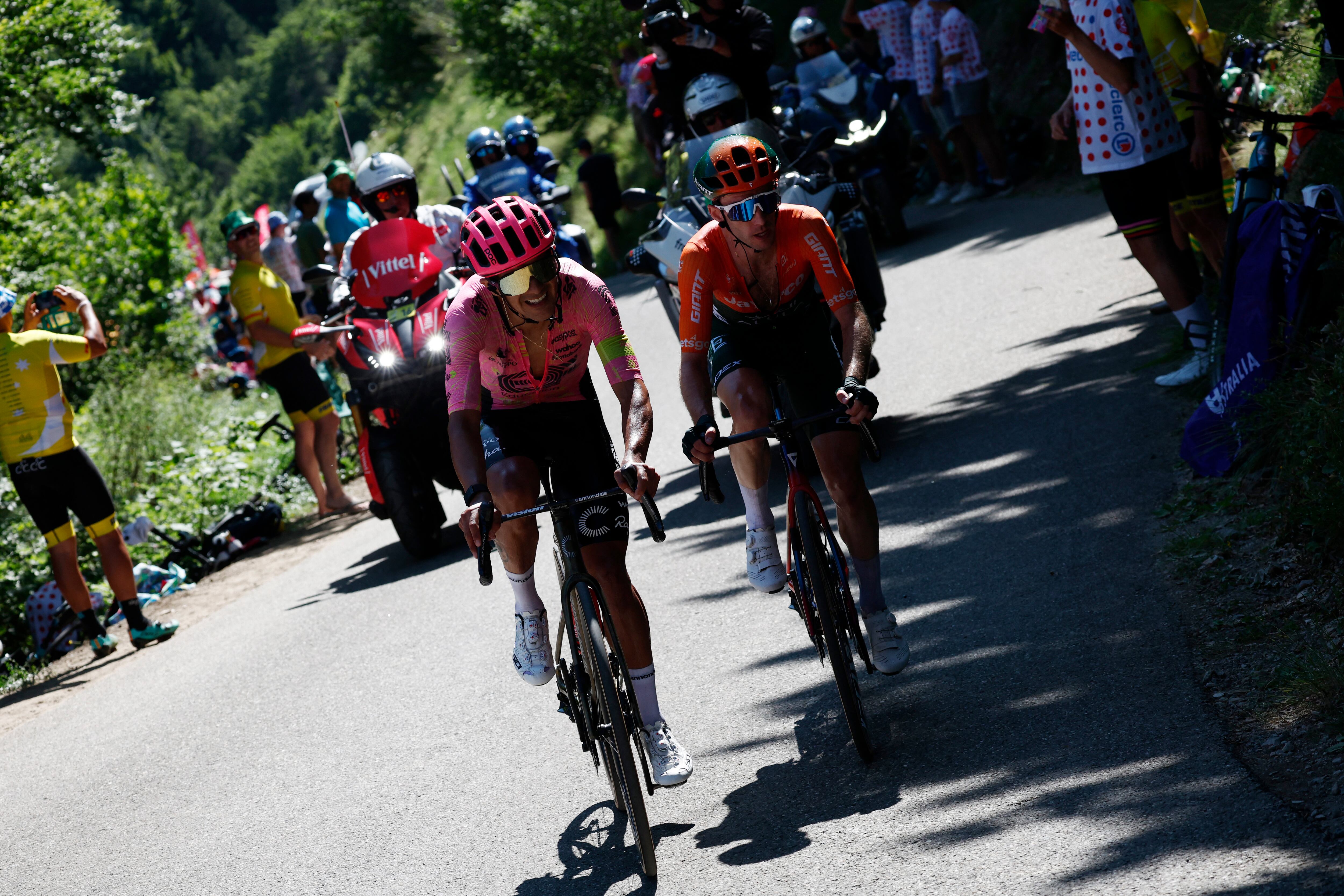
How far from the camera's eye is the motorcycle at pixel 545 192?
11242mm

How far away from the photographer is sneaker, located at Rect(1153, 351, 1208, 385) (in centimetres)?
805

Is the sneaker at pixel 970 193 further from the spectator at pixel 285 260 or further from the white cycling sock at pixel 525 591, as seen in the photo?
the white cycling sock at pixel 525 591

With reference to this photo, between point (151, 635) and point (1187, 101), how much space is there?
757cm

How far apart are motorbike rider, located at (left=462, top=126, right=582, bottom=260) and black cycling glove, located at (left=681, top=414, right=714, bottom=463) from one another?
8.17 m

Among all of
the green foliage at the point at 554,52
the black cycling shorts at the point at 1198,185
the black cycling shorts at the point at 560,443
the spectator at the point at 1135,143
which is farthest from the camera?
the green foliage at the point at 554,52

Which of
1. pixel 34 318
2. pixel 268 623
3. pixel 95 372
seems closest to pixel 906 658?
pixel 268 623

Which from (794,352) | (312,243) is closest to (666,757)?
(794,352)

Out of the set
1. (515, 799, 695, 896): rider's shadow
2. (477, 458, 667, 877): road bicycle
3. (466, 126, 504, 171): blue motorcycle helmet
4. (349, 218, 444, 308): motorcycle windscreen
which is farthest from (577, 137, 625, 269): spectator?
(477, 458, 667, 877): road bicycle

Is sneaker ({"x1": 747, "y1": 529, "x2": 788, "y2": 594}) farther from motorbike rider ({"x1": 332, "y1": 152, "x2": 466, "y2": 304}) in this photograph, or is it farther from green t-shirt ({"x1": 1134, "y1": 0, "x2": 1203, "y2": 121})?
motorbike rider ({"x1": 332, "y1": 152, "x2": 466, "y2": 304})

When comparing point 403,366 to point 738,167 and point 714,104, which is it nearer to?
point 714,104

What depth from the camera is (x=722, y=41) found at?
915cm

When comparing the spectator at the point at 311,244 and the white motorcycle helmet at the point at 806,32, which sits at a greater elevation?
the white motorcycle helmet at the point at 806,32

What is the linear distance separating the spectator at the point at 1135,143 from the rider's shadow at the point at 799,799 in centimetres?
390

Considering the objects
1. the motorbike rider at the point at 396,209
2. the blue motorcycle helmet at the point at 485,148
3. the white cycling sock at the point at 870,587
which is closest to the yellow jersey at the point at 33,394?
A: the motorbike rider at the point at 396,209
